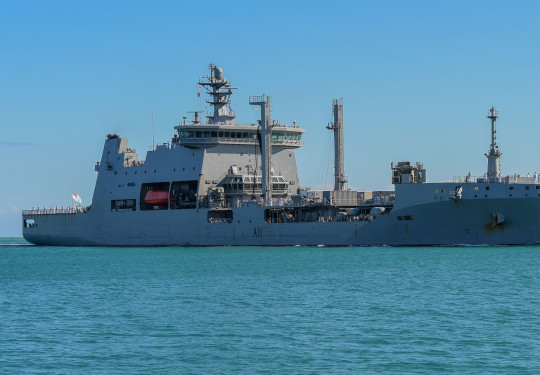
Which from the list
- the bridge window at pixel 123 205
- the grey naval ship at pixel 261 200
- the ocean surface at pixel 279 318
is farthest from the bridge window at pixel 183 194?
the ocean surface at pixel 279 318

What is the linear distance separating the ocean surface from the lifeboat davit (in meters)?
18.2

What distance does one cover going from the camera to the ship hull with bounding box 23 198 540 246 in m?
45.5

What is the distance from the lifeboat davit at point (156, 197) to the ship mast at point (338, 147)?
11.9 metres

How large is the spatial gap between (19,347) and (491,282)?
1794 centimetres

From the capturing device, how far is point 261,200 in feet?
185

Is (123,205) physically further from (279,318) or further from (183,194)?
(279,318)

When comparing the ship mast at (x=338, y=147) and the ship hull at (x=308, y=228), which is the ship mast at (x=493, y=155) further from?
the ship mast at (x=338, y=147)

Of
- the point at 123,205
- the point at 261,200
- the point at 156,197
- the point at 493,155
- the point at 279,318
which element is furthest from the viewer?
the point at 123,205

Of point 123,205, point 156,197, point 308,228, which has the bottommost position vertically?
point 308,228

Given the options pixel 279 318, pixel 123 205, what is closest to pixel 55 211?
pixel 123 205

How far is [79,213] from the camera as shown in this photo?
222ft

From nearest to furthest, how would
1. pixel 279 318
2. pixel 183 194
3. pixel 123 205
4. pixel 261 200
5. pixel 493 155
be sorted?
pixel 279 318
pixel 493 155
pixel 261 200
pixel 183 194
pixel 123 205

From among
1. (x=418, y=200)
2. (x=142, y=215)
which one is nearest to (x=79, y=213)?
(x=142, y=215)

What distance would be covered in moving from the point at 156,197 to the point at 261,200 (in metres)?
8.52
